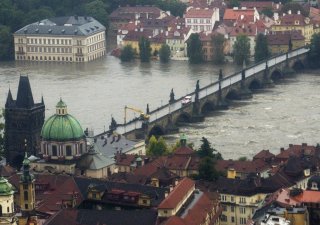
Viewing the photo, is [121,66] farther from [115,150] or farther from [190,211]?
[190,211]

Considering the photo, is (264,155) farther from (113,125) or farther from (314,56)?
(314,56)

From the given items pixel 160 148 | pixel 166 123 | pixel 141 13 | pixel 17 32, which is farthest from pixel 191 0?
pixel 160 148

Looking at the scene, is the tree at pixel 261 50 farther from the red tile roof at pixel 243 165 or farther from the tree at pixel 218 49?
the red tile roof at pixel 243 165

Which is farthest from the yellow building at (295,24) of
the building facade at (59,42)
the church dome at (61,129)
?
the church dome at (61,129)

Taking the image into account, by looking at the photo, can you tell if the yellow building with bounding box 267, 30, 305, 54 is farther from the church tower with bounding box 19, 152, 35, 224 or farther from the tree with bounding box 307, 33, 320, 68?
the church tower with bounding box 19, 152, 35, 224

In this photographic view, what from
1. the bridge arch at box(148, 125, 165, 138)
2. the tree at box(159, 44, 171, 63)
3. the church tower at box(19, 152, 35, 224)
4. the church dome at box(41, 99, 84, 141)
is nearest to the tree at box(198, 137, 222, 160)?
the church dome at box(41, 99, 84, 141)

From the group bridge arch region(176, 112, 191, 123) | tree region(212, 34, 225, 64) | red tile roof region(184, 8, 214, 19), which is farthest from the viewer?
red tile roof region(184, 8, 214, 19)
